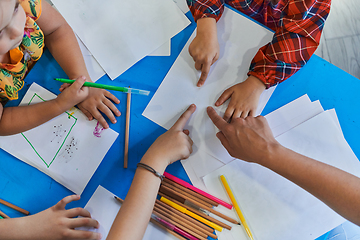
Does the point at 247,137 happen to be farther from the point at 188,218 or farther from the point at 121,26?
the point at 121,26

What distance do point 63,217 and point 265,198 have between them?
0.48 meters

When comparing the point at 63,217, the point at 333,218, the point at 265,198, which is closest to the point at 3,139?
the point at 63,217

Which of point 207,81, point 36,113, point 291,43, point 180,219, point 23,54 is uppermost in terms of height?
point 291,43

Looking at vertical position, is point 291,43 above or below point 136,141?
above

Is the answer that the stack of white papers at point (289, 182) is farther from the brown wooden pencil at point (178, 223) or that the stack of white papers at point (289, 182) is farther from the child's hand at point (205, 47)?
the child's hand at point (205, 47)

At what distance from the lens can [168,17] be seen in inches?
24.9

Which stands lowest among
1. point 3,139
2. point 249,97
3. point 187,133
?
point 3,139

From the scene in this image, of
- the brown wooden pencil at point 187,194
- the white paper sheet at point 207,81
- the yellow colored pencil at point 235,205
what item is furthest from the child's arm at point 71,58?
the yellow colored pencil at point 235,205

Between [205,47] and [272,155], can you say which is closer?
[272,155]

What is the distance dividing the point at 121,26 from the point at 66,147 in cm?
36

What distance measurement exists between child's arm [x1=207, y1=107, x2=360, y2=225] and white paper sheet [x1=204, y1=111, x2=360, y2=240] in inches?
2.5

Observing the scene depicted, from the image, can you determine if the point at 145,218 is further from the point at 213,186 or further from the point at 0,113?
the point at 0,113

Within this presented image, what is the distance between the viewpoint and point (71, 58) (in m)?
0.60

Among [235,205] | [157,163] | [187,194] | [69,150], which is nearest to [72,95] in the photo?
[69,150]
